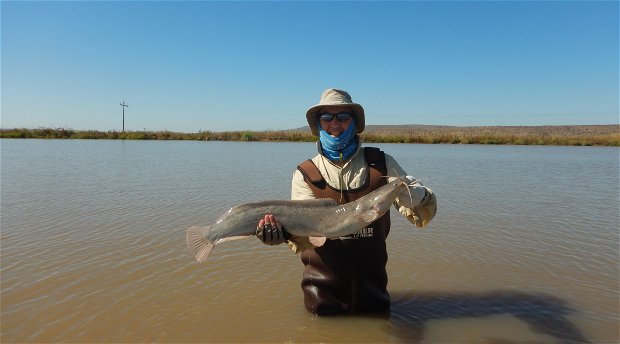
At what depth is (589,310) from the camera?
4.73 meters

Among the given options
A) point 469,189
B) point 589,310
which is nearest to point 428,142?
point 469,189

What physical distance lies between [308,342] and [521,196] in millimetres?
10054

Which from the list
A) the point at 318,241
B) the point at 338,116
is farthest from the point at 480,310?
the point at 338,116

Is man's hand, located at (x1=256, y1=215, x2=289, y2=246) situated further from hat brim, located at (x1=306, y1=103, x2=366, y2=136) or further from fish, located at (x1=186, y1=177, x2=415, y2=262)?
hat brim, located at (x1=306, y1=103, x2=366, y2=136)

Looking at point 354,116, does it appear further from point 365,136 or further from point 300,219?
point 365,136

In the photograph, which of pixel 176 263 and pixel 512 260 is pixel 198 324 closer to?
pixel 176 263

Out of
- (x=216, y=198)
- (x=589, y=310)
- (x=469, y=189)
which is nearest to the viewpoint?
(x=589, y=310)

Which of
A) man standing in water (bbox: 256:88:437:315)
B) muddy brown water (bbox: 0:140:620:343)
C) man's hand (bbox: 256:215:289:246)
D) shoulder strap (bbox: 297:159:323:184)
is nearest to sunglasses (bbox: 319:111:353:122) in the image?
man standing in water (bbox: 256:88:437:315)

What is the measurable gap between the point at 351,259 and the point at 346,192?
2.24 feet

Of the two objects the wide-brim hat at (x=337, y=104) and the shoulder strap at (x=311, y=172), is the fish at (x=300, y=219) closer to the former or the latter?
the shoulder strap at (x=311, y=172)

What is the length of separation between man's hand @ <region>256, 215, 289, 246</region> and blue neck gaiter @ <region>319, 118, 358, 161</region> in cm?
92

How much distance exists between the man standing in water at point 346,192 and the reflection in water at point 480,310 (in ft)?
2.22

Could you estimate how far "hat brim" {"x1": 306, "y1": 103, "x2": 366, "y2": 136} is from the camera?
3.93 metres

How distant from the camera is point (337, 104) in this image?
3.85 metres
